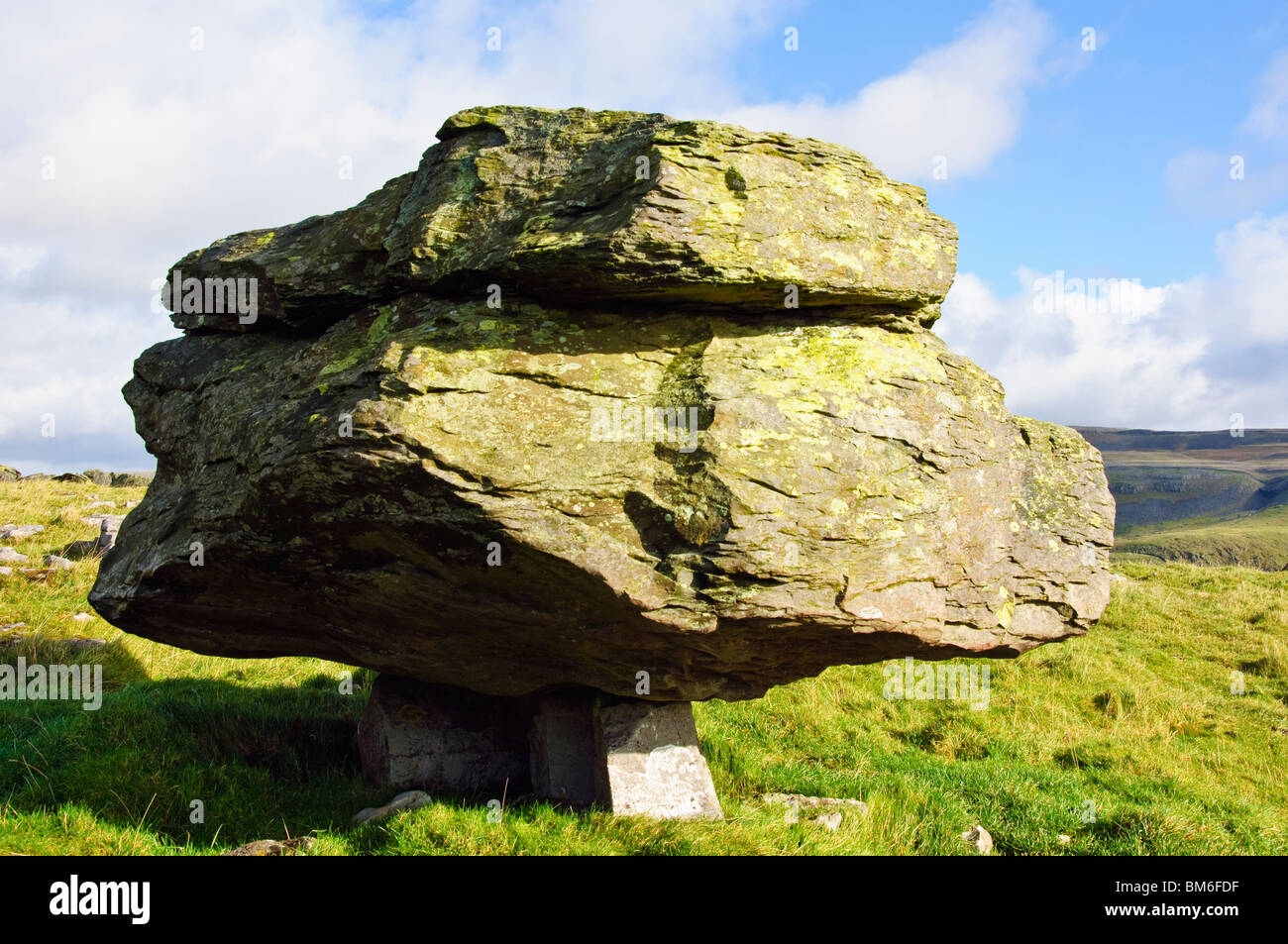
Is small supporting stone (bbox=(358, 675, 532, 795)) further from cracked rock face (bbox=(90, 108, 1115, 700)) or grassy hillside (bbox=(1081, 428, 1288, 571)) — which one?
grassy hillside (bbox=(1081, 428, 1288, 571))

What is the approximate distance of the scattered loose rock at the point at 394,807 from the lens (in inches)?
338

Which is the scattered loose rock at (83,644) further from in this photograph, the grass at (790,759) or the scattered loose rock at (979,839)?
the scattered loose rock at (979,839)

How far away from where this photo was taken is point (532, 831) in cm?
795

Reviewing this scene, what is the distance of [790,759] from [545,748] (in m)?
3.88

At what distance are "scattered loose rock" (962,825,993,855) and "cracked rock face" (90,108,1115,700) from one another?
6.86ft

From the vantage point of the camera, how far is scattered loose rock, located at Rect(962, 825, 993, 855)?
30.3ft

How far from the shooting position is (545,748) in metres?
9.83

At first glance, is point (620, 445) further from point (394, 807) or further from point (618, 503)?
point (394, 807)

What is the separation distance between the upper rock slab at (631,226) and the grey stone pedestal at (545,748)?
4285 millimetres

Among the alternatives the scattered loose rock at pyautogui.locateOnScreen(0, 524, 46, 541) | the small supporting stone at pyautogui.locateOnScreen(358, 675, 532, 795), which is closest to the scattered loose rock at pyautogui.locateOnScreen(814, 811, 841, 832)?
the small supporting stone at pyautogui.locateOnScreen(358, 675, 532, 795)

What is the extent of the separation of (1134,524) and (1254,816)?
364 feet

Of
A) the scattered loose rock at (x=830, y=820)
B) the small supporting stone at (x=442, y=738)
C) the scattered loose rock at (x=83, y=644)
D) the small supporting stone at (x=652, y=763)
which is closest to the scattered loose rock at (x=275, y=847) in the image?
the small supporting stone at (x=442, y=738)

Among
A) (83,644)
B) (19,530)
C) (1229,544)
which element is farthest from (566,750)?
(1229,544)

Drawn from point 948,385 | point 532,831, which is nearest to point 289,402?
point 532,831
